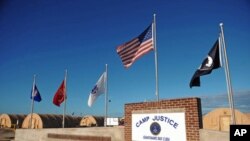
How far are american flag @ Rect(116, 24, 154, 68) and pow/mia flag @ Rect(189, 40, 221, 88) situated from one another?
146 inches

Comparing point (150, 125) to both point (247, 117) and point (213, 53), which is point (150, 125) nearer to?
point (213, 53)

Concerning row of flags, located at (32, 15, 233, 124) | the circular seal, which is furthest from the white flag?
the circular seal

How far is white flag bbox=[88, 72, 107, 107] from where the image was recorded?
20.5m

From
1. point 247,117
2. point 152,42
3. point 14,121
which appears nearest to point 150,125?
point 152,42

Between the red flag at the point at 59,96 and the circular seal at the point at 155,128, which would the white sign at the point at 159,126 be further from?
the red flag at the point at 59,96

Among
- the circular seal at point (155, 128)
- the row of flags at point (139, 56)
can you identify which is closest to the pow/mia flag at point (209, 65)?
the row of flags at point (139, 56)

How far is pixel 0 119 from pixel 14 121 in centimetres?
414

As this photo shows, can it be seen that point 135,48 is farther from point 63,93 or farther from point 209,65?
point 63,93

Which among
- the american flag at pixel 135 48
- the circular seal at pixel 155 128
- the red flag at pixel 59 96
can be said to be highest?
the american flag at pixel 135 48

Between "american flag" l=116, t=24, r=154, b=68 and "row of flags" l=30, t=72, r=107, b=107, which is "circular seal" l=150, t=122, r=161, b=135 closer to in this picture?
"american flag" l=116, t=24, r=154, b=68

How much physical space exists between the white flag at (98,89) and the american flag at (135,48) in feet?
16.2

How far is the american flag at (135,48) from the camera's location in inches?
640

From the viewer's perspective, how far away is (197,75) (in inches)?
523

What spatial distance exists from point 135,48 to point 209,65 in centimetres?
484
